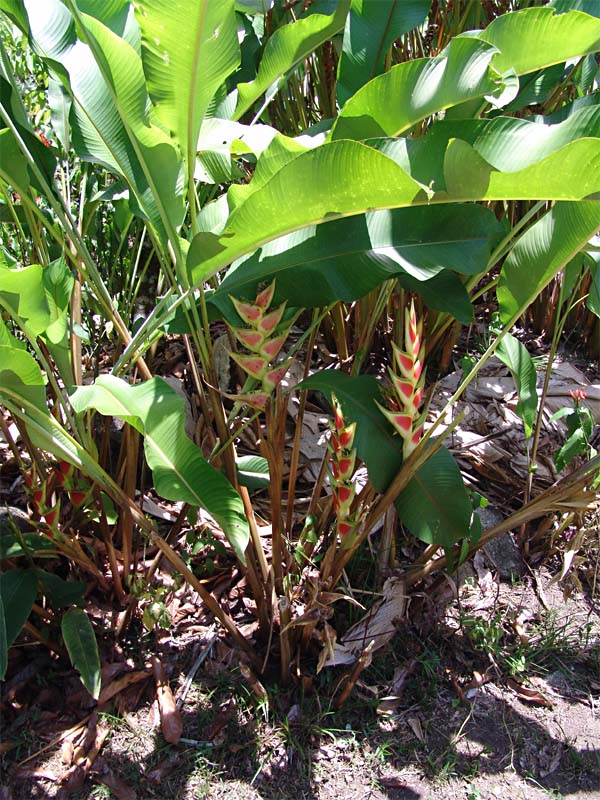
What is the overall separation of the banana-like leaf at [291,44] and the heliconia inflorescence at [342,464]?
72 cm

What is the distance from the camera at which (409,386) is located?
1.36 metres

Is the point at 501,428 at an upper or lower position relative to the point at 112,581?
upper

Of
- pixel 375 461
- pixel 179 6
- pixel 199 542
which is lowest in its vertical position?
pixel 199 542

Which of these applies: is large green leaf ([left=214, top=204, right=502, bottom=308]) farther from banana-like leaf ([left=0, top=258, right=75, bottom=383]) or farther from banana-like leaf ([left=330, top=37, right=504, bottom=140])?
banana-like leaf ([left=0, top=258, right=75, bottom=383])

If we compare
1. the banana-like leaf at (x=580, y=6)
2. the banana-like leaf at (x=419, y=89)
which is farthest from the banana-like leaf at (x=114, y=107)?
the banana-like leaf at (x=580, y=6)

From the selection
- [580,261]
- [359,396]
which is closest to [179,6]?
[359,396]

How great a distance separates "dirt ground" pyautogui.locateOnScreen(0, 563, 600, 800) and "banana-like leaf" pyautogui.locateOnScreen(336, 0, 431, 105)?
130 cm

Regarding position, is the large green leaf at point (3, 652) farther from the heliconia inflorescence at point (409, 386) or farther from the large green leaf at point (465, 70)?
the large green leaf at point (465, 70)

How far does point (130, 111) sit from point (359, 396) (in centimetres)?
71

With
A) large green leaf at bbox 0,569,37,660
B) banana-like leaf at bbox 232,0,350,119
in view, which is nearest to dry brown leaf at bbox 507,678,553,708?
large green leaf at bbox 0,569,37,660

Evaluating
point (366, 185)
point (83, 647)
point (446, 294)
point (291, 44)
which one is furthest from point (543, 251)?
point (83, 647)

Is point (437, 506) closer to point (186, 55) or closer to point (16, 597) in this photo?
point (16, 597)

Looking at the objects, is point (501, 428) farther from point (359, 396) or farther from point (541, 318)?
point (359, 396)

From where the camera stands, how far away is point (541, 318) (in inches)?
104
